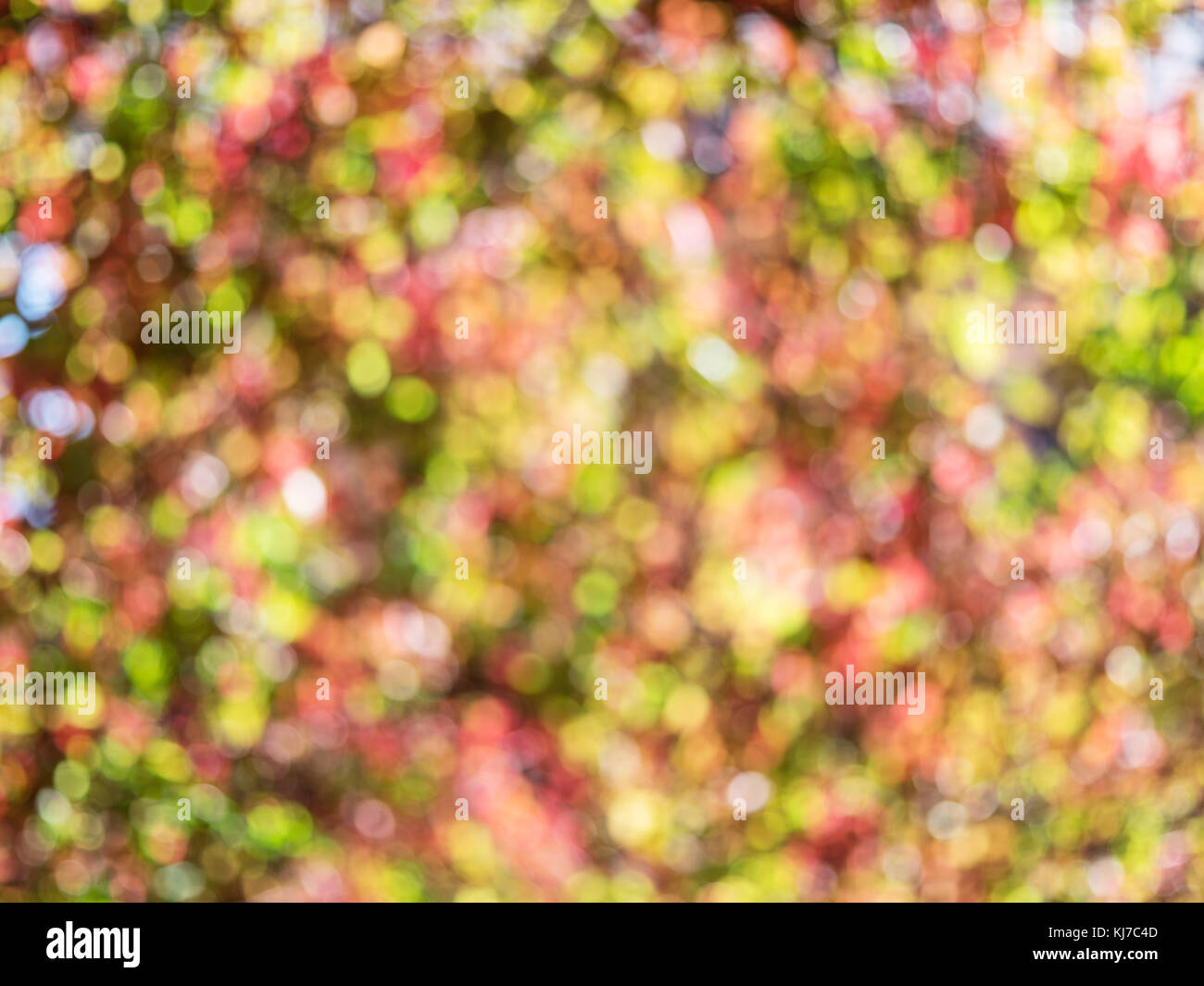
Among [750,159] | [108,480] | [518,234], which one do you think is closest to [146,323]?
[108,480]

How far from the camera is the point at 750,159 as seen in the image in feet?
3.39

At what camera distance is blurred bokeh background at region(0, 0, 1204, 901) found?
103 centimetres

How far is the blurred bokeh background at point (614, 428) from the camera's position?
103 cm

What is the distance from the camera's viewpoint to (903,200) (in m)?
1.03

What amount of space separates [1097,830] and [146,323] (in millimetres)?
1548

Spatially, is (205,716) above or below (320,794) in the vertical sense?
above

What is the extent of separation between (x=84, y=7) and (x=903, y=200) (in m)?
1.20

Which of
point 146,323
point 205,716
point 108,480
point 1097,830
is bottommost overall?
point 1097,830

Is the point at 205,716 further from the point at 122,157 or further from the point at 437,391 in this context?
the point at 122,157

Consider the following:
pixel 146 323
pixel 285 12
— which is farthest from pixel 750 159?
pixel 146 323

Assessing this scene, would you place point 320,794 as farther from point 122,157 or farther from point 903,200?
point 903,200

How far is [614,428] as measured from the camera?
103 centimetres

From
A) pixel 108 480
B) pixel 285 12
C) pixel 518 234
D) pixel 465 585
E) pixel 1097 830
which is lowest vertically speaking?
pixel 1097 830

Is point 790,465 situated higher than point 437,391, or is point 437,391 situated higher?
point 437,391
